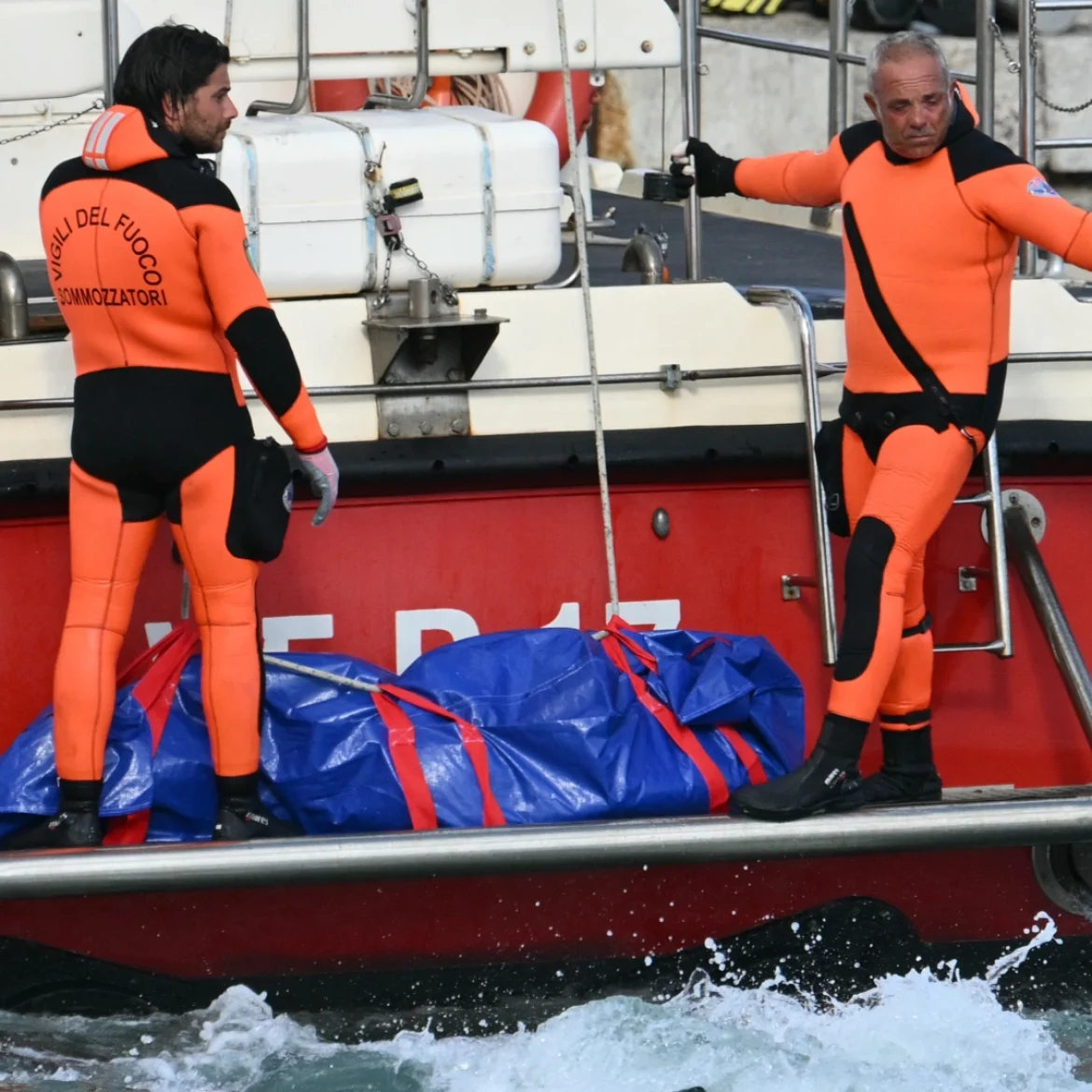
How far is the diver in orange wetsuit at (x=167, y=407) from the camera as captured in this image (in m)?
3.30

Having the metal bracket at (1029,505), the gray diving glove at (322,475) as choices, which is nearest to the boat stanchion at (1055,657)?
the metal bracket at (1029,505)

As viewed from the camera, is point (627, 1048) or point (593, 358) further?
point (593, 358)

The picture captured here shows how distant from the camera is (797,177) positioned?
386 cm

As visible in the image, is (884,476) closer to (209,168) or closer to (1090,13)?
(209,168)

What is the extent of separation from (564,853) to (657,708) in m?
0.39

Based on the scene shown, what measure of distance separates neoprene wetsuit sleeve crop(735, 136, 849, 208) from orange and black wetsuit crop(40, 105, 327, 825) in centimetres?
111

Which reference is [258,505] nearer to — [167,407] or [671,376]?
[167,407]

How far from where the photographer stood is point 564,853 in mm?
3434

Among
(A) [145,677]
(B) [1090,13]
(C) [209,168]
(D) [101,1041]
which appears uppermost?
(B) [1090,13]

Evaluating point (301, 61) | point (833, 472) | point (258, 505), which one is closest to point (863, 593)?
point (833, 472)

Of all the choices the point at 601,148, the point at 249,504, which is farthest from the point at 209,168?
the point at 601,148

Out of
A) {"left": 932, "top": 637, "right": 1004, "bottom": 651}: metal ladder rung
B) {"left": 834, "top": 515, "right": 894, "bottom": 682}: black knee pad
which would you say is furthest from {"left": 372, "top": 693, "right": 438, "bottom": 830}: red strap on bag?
{"left": 932, "top": 637, "right": 1004, "bottom": 651}: metal ladder rung

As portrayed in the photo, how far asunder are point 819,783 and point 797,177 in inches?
47.6

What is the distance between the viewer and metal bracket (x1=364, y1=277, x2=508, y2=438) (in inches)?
151
